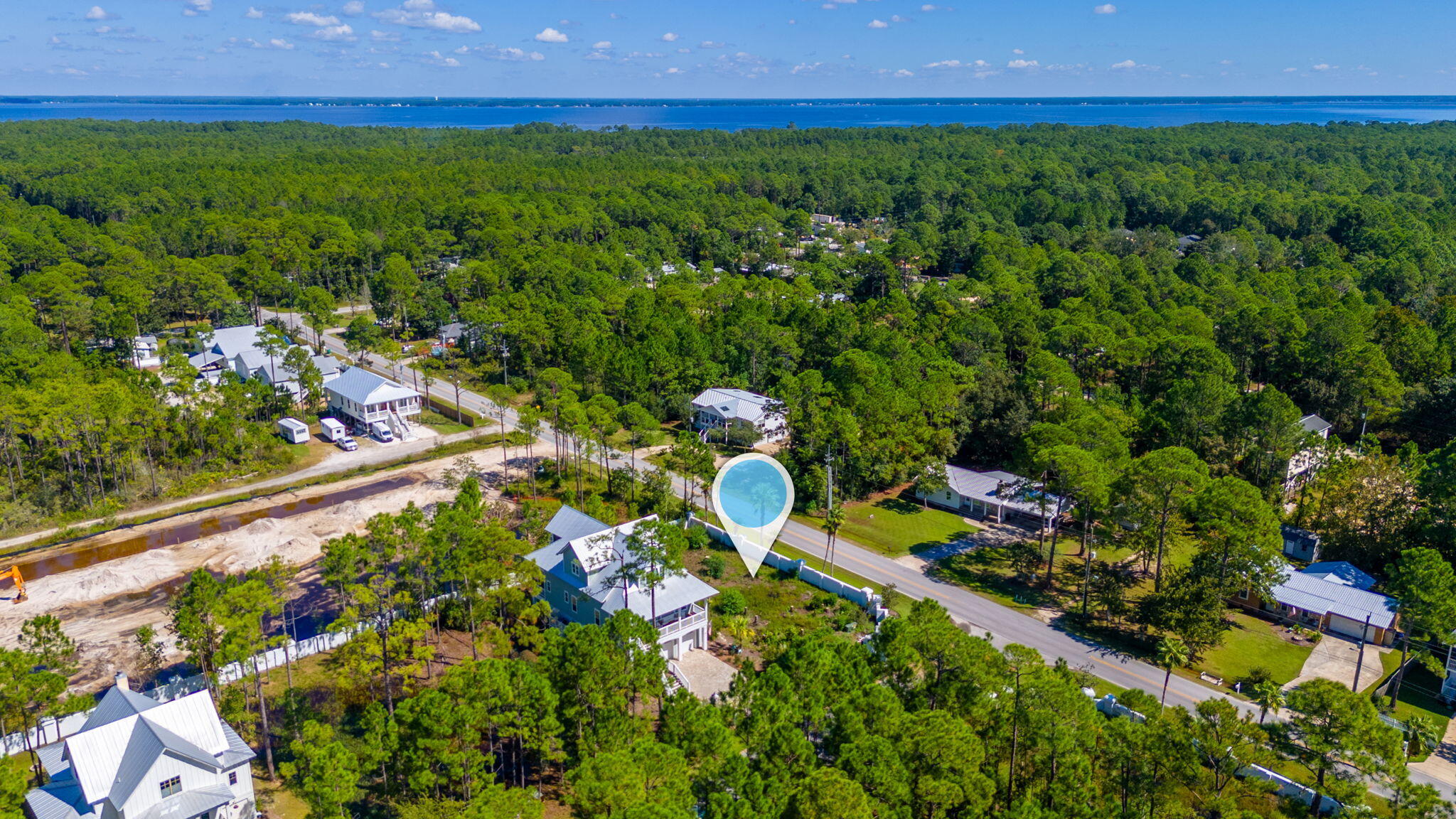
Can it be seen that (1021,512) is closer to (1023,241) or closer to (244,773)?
(244,773)

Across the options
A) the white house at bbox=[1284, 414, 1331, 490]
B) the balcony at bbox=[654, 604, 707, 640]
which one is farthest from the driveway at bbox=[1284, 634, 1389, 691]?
the balcony at bbox=[654, 604, 707, 640]

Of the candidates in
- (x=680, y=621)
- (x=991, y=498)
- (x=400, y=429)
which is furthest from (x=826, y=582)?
(x=400, y=429)

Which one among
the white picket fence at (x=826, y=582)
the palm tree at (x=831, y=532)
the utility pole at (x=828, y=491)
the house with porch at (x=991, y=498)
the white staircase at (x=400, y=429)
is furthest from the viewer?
the white staircase at (x=400, y=429)

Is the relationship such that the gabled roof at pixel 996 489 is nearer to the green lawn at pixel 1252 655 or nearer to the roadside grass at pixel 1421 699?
the green lawn at pixel 1252 655

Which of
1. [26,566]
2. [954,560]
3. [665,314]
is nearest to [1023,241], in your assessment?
[665,314]

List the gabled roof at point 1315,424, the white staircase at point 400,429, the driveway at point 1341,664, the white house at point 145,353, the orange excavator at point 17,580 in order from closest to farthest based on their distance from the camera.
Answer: the driveway at point 1341,664, the orange excavator at point 17,580, the gabled roof at point 1315,424, the white staircase at point 400,429, the white house at point 145,353

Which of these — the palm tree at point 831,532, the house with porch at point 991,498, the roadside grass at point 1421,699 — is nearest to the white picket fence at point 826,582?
the palm tree at point 831,532

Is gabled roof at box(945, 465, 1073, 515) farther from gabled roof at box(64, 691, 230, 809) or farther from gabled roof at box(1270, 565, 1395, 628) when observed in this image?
gabled roof at box(64, 691, 230, 809)
